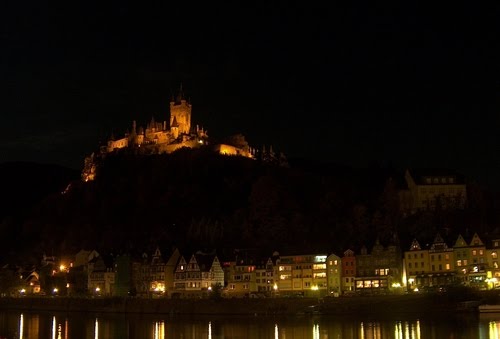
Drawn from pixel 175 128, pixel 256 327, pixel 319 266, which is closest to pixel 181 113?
pixel 175 128

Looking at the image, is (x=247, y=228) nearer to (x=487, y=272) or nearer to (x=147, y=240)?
(x=147, y=240)

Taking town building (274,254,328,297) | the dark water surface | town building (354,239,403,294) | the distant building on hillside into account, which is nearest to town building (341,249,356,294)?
town building (354,239,403,294)

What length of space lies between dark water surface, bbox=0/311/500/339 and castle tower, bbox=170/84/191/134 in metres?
91.1

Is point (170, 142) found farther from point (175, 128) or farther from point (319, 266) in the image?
point (319, 266)

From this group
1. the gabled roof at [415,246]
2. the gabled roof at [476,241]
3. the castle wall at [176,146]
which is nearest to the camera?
the gabled roof at [476,241]

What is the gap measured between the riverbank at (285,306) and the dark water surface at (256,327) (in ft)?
9.54

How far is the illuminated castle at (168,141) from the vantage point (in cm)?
15050

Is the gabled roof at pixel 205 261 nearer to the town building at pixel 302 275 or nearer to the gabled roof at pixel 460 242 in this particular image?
the town building at pixel 302 275

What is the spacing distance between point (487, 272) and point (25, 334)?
47084mm

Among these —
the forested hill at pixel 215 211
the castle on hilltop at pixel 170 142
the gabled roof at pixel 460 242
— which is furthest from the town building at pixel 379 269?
the castle on hilltop at pixel 170 142

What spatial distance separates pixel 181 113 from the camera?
164000 millimetres

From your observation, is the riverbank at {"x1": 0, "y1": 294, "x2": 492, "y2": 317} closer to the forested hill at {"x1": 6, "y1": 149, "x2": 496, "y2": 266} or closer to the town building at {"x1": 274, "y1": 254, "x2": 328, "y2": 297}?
the town building at {"x1": 274, "y1": 254, "x2": 328, "y2": 297}

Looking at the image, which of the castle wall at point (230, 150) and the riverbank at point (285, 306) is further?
the castle wall at point (230, 150)

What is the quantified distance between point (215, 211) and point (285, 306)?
51419 millimetres
